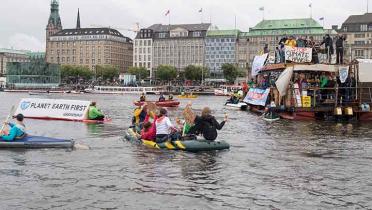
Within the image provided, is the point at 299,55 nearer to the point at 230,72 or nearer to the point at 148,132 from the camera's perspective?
the point at 148,132

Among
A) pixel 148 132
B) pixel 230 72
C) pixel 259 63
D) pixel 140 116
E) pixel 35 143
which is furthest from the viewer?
pixel 230 72

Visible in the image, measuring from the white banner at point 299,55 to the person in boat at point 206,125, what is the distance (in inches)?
901

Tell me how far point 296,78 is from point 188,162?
83.7 ft

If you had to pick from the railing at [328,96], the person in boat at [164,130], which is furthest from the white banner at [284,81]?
the person in boat at [164,130]

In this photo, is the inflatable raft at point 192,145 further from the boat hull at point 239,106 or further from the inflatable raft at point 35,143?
the boat hull at point 239,106

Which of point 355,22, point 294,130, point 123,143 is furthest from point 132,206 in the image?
point 355,22

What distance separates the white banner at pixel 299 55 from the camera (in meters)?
45.2

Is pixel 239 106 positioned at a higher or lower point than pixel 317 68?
lower

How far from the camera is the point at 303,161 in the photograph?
22469 millimetres

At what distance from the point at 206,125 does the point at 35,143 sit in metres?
7.70

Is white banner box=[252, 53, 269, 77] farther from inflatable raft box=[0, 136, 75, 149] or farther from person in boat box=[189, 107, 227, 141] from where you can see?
inflatable raft box=[0, 136, 75, 149]

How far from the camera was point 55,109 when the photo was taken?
42.5 meters

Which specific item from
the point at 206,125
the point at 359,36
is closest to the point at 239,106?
the point at 206,125

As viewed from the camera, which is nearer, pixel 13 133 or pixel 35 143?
pixel 13 133
